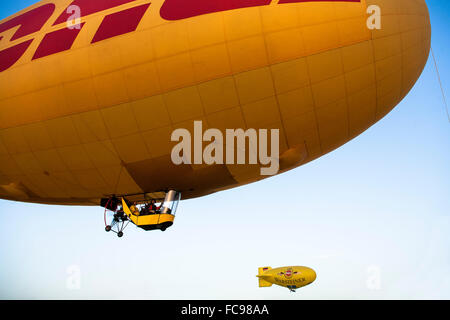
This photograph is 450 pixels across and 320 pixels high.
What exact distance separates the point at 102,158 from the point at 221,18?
642 centimetres

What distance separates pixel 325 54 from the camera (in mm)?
10617

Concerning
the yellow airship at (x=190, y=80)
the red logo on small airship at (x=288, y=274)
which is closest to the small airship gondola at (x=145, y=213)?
the yellow airship at (x=190, y=80)

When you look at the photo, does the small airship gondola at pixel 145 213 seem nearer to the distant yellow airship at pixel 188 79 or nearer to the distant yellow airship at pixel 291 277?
the distant yellow airship at pixel 188 79

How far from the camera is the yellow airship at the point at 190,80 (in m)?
10.6

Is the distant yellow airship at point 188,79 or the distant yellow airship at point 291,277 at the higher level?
the distant yellow airship at point 188,79

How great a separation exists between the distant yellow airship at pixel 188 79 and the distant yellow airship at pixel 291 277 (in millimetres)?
28770

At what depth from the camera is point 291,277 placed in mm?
38844

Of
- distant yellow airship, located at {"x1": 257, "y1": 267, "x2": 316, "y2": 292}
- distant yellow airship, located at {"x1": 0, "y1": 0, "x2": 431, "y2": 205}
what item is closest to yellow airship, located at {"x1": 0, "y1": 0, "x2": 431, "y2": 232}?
distant yellow airship, located at {"x1": 0, "y1": 0, "x2": 431, "y2": 205}

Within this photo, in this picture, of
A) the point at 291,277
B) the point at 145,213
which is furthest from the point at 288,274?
the point at 145,213

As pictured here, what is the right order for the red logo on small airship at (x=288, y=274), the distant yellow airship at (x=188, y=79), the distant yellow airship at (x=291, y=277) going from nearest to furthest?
1. the distant yellow airship at (x=188, y=79)
2. the distant yellow airship at (x=291, y=277)
3. the red logo on small airship at (x=288, y=274)

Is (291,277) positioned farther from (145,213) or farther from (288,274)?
(145,213)

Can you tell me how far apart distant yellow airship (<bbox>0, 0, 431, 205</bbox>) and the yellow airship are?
4cm

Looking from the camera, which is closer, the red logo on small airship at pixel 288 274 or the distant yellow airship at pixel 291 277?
the distant yellow airship at pixel 291 277

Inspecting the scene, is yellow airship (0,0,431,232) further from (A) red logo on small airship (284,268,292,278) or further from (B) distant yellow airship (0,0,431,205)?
(A) red logo on small airship (284,268,292,278)
